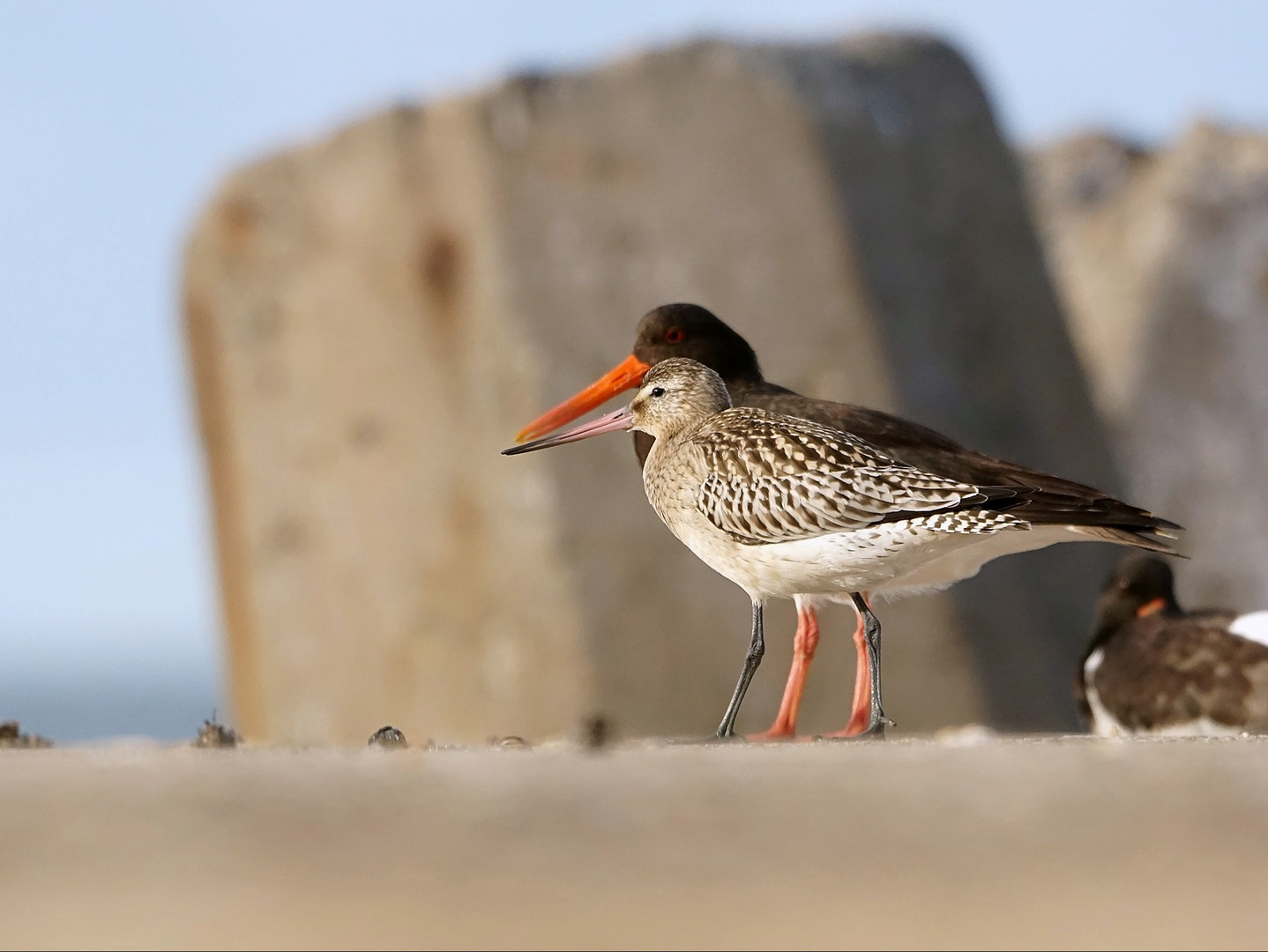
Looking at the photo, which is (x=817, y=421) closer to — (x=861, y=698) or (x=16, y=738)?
(x=861, y=698)

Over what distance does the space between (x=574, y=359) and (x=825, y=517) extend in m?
6.50

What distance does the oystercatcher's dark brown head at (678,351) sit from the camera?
6309 mm

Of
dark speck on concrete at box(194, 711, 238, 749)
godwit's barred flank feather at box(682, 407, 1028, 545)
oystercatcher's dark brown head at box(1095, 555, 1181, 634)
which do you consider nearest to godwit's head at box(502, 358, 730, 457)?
godwit's barred flank feather at box(682, 407, 1028, 545)

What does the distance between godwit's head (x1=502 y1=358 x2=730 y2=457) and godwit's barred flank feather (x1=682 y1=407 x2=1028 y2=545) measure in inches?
15.2

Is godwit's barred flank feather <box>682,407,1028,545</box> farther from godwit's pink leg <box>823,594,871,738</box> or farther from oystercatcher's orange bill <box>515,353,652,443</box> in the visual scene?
oystercatcher's orange bill <box>515,353,652,443</box>

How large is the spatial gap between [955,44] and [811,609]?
8.27 m

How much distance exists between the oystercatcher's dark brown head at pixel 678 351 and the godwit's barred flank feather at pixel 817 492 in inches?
59.3

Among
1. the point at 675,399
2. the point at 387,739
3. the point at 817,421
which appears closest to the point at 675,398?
the point at 675,399

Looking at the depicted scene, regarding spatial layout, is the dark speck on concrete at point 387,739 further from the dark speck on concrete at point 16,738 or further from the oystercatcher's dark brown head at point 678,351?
the oystercatcher's dark brown head at point 678,351

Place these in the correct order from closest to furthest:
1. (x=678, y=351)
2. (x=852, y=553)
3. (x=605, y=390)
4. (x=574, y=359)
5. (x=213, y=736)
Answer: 1. (x=852, y=553)
2. (x=213, y=736)
3. (x=678, y=351)
4. (x=605, y=390)
5. (x=574, y=359)

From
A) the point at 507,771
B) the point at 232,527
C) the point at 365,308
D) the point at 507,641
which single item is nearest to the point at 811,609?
the point at 507,771

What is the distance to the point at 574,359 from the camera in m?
10.9

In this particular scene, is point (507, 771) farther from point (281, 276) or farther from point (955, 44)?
point (955, 44)

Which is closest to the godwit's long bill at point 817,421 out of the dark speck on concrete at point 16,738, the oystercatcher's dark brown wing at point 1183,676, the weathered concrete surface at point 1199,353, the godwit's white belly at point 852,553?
the godwit's white belly at point 852,553
